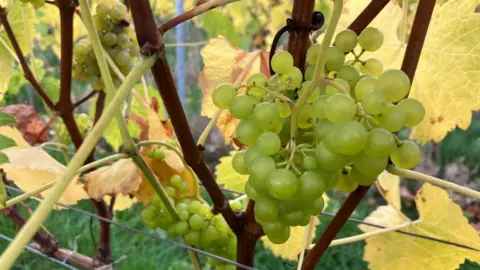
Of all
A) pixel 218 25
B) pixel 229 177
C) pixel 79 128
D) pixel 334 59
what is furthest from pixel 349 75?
pixel 79 128

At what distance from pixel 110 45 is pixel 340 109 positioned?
0.57m

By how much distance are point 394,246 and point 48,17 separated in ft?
3.41

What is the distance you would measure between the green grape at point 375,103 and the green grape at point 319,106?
32mm

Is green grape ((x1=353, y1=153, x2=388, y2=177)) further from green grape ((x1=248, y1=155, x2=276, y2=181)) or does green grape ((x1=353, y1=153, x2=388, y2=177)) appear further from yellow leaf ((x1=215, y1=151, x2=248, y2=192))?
yellow leaf ((x1=215, y1=151, x2=248, y2=192))

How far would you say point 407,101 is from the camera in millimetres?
447

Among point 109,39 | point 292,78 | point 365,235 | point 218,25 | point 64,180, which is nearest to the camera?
point 64,180

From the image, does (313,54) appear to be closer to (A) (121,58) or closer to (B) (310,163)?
(B) (310,163)

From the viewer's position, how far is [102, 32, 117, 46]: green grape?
2.83ft

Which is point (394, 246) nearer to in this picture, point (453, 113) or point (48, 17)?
point (453, 113)

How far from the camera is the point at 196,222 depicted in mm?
712

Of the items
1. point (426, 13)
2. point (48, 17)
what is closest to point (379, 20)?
point (426, 13)

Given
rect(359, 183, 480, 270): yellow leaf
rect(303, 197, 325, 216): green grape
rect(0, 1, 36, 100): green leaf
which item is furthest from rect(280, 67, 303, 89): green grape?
rect(0, 1, 36, 100): green leaf

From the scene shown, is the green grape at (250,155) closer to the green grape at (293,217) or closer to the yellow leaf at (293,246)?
the green grape at (293,217)

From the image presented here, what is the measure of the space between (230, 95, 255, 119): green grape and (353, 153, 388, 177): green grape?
3.8 inches
